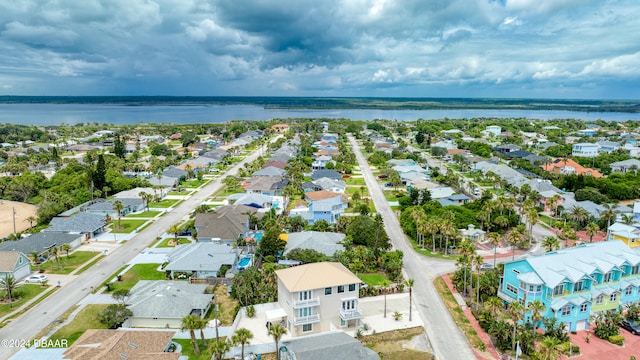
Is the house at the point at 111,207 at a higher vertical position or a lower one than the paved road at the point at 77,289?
higher

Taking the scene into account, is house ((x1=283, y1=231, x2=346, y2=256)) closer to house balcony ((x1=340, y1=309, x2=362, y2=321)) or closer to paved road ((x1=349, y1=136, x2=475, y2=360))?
paved road ((x1=349, y1=136, x2=475, y2=360))

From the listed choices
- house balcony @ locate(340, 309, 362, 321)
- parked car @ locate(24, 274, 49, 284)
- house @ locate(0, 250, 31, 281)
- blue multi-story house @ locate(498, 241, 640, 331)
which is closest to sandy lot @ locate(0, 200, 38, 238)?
house @ locate(0, 250, 31, 281)

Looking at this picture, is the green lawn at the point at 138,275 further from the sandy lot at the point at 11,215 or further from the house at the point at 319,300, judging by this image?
the sandy lot at the point at 11,215

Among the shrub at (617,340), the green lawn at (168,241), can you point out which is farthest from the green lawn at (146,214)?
the shrub at (617,340)

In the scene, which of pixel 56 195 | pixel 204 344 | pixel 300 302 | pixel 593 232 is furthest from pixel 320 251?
pixel 56 195

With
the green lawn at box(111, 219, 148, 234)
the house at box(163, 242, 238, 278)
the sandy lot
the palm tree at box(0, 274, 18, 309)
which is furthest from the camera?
the sandy lot

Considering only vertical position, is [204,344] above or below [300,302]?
below

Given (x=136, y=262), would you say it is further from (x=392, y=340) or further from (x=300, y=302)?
(x=392, y=340)
